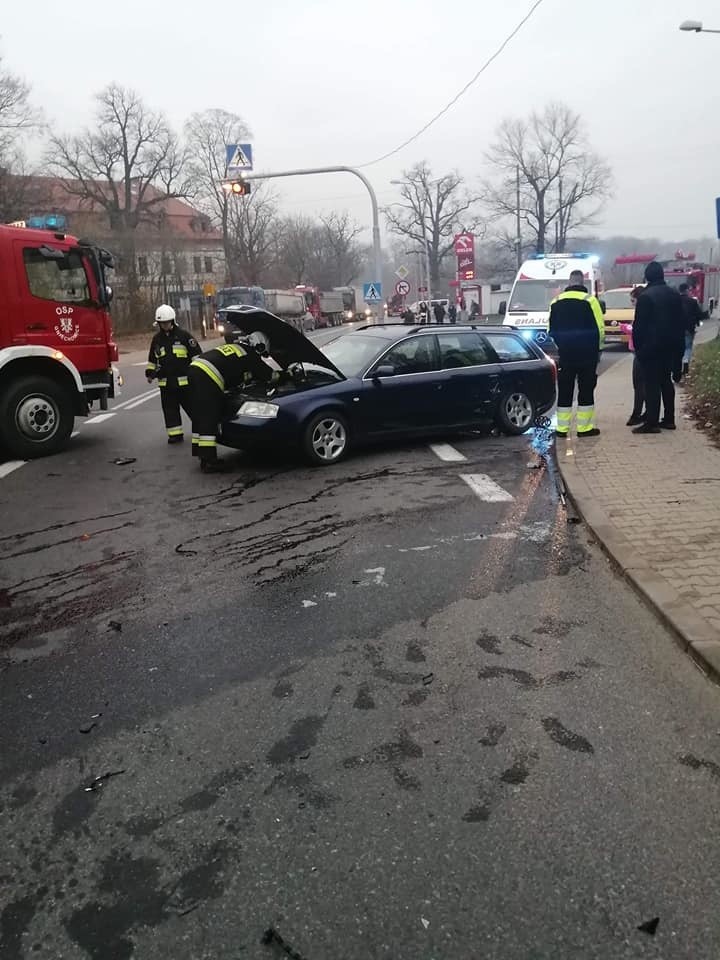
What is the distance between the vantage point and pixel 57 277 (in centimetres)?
943

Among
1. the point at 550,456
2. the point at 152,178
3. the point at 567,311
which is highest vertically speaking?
the point at 152,178

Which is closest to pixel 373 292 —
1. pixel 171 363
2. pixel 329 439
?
pixel 171 363

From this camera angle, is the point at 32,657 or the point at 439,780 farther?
the point at 32,657

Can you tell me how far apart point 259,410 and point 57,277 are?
3.72m

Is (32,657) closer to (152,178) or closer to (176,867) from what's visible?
(176,867)

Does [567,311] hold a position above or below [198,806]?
above

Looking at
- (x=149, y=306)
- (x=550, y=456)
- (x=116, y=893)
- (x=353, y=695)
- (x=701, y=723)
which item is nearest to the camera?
(x=116, y=893)

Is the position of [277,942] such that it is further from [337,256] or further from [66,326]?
[337,256]

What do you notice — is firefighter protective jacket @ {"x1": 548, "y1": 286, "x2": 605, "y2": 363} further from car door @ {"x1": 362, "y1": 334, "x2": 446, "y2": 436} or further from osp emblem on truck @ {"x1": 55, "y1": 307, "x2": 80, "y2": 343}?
osp emblem on truck @ {"x1": 55, "y1": 307, "x2": 80, "y2": 343}

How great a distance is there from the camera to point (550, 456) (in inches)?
335

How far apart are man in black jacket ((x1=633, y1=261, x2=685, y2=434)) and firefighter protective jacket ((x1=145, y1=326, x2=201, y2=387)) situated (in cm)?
564

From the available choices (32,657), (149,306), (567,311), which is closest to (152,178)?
(149,306)

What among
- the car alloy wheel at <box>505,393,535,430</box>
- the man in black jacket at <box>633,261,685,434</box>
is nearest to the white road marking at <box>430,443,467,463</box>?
the car alloy wheel at <box>505,393,535,430</box>

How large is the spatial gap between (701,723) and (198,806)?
2064 millimetres
